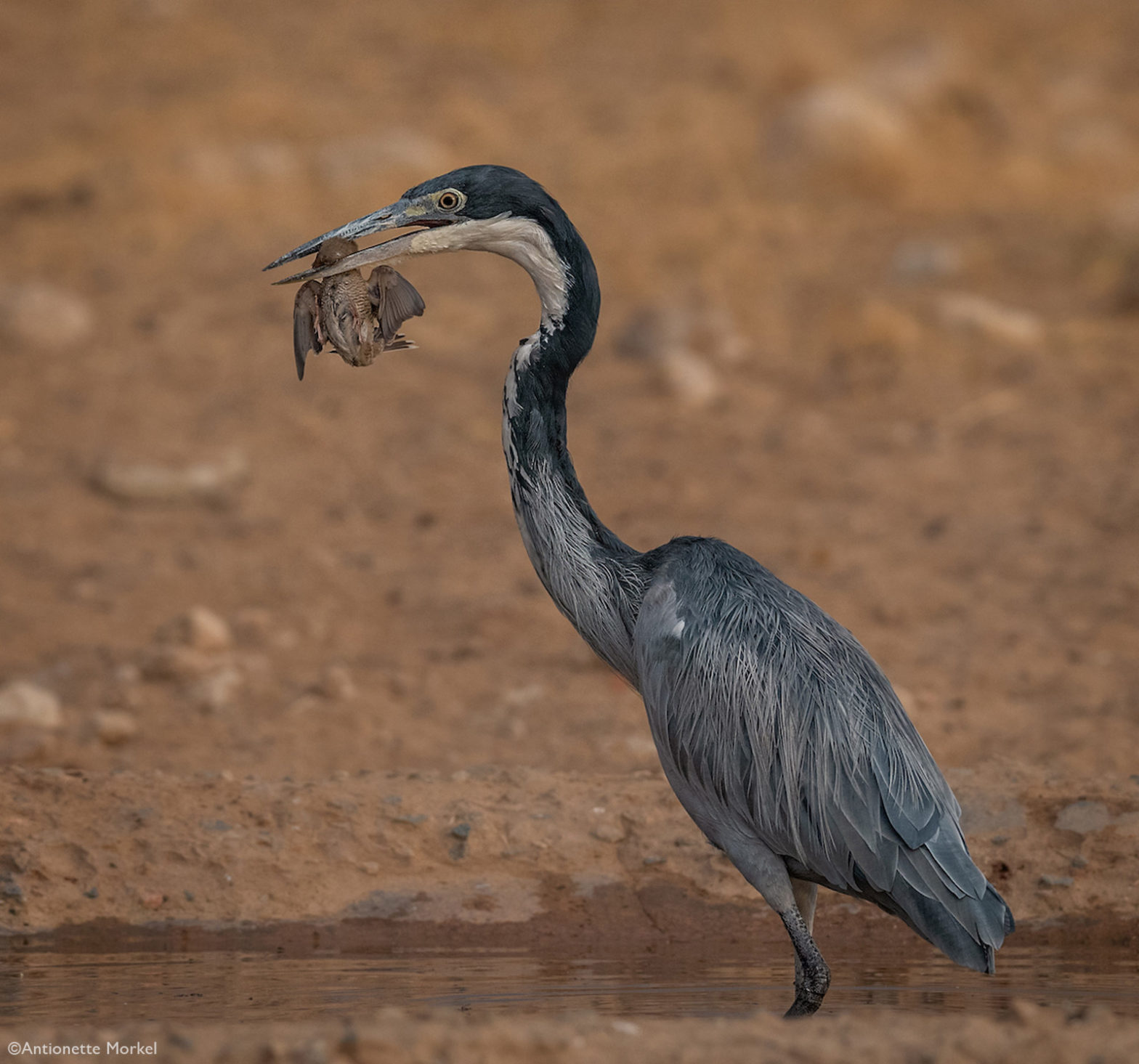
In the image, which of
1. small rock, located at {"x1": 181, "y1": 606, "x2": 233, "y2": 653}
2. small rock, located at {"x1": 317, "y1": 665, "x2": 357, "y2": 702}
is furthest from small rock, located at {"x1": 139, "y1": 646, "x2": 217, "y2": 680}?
small rock, located at {"x1": 317, "y1": 665, "x2": 357, "y2": 702}

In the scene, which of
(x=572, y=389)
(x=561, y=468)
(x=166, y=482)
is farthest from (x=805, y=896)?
(x=572, y=389)

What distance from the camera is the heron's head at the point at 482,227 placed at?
5734 mm

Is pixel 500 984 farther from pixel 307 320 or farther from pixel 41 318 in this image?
pixel 41 318

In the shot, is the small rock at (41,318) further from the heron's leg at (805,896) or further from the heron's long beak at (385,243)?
the heron's leg at (805,896)

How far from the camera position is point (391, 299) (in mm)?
5754

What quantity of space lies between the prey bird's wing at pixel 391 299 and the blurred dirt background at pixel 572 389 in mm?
2035

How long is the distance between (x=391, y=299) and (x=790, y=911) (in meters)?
2.54

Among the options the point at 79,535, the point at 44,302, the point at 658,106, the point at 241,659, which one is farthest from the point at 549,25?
the point at 241,659

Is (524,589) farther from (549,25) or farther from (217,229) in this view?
(549,25)

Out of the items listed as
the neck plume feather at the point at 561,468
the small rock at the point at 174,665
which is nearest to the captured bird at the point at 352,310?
the neck plume feather at the point at 561,468

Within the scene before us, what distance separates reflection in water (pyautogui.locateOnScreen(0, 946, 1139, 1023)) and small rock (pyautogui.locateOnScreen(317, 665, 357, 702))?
10.3 ft

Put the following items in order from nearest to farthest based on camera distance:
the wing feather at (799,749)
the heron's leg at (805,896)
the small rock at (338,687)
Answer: the wing feather at (799,749) < the heron's leg at (805,896) < the small rock at (338,687)

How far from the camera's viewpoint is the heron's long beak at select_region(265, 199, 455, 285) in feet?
18.7
